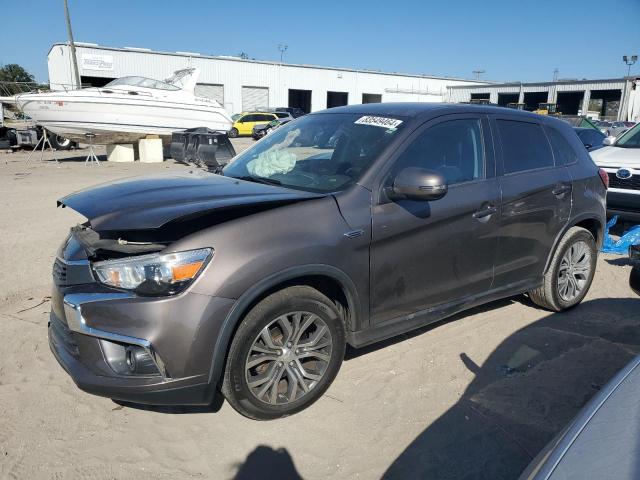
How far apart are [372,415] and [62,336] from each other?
1.88 m

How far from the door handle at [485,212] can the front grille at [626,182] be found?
14.8ft

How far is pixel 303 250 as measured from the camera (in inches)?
108

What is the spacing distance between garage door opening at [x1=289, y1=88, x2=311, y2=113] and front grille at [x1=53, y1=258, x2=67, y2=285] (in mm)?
52456

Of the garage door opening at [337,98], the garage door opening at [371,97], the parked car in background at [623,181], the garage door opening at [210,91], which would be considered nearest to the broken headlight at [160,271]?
the parked car in background at [623,181]

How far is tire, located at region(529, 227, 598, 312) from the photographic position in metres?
4.34

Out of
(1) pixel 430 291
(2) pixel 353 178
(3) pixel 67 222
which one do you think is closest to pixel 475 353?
(1) pixel 430 291

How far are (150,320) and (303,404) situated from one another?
1.13 m

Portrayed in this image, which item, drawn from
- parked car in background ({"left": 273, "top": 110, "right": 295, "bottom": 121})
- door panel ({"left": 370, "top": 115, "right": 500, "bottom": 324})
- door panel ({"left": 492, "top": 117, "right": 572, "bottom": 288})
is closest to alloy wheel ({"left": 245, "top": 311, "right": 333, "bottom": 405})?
door panel ({"left": 370, "top": 115, "right": 500, "bottom": 324})

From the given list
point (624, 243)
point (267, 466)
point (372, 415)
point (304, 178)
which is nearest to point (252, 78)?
point (624, 243)

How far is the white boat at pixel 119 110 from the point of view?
16.2m

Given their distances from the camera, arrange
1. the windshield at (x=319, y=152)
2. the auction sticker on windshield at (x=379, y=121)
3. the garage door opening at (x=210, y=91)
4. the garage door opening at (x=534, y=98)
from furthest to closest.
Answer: the garage door opening at (x=534, y=98) < the garage door opening at (x=210, y=91) < the auction sticker on windshield at (x=379, y=121) < the windshield at (x=319, y=152)

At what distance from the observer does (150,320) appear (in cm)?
238

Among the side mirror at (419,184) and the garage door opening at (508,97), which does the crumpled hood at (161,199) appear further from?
the garage door opening at (508,97)

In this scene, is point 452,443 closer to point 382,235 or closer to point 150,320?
point 382,235
